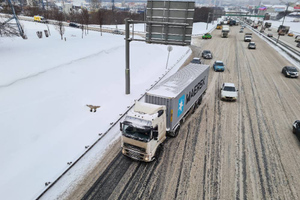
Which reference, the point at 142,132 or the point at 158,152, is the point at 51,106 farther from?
the point at 158,152

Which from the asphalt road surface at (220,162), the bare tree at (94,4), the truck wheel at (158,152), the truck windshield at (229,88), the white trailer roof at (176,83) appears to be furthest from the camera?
the bare tree at (94,4)

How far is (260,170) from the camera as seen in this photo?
1090 centimetres

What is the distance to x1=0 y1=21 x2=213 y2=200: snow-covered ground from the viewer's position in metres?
10.6

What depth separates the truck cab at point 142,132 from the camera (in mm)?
10266

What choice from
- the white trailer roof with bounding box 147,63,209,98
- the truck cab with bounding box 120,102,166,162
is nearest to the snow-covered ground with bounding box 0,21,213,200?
the truck cab with bounding box 120,102,166,162

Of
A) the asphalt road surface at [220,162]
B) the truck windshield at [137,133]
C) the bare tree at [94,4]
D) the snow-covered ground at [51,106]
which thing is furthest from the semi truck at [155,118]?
the bare tree at [94,4]

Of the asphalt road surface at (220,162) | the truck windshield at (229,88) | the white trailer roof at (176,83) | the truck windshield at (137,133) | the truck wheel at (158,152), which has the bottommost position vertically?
the asphalt road surface at (220,162)

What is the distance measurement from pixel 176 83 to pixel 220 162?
6274mm

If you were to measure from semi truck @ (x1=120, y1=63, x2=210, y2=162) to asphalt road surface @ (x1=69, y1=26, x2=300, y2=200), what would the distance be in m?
1.00

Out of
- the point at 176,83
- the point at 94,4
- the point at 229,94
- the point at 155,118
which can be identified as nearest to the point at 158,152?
the point at 155,118

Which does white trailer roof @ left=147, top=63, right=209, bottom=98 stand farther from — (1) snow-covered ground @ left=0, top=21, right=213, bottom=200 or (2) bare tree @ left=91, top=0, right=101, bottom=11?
(2) bare tree @ left=91, top=0, right=101, bottom=11

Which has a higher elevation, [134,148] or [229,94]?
[229,94]

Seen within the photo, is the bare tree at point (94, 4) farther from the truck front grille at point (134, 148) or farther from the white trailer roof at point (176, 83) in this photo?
the truck front grille at point (134, 148)

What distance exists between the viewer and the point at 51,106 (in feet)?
51.1
